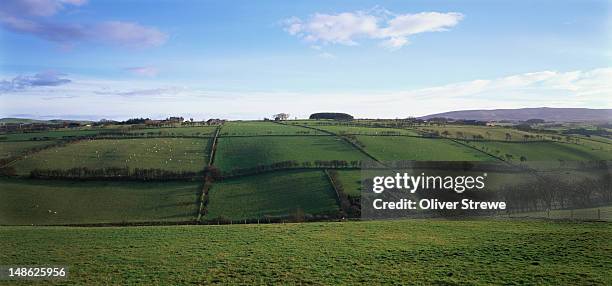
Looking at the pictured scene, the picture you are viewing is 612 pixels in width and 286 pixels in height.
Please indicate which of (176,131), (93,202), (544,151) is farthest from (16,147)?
(544,151)

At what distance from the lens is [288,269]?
66.4 ft

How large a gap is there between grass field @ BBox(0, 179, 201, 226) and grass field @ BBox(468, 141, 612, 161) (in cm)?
5039

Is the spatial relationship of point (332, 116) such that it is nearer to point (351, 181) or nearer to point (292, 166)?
point (292, 166)

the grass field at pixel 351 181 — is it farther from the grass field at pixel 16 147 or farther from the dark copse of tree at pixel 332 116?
the dark copse of tree at pixel 332 116

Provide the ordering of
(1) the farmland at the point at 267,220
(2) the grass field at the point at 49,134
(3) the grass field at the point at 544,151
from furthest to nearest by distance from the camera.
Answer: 1. (2) the grass field at the point at 49,134
2. (3) the grass field at the point at 544,151
3. (1) the farmland at the point at 267,220

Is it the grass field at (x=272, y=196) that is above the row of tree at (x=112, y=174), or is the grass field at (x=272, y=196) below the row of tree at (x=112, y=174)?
below

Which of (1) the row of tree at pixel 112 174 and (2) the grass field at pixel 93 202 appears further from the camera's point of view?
(1) the row of tree at pixel 112 174

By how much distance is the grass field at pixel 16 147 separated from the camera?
63384 millimetres

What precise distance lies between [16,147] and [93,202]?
100 feet

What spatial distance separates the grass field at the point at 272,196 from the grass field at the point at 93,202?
11.3 ft

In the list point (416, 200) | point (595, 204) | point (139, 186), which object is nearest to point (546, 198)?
point (595, 204)

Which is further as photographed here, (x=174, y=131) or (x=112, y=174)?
(x=174, y=131)

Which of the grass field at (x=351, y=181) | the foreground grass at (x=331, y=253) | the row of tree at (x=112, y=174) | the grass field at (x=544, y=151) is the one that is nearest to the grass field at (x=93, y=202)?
the row of tree at (x=112, y=174)

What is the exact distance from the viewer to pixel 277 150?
69062 millimetres
